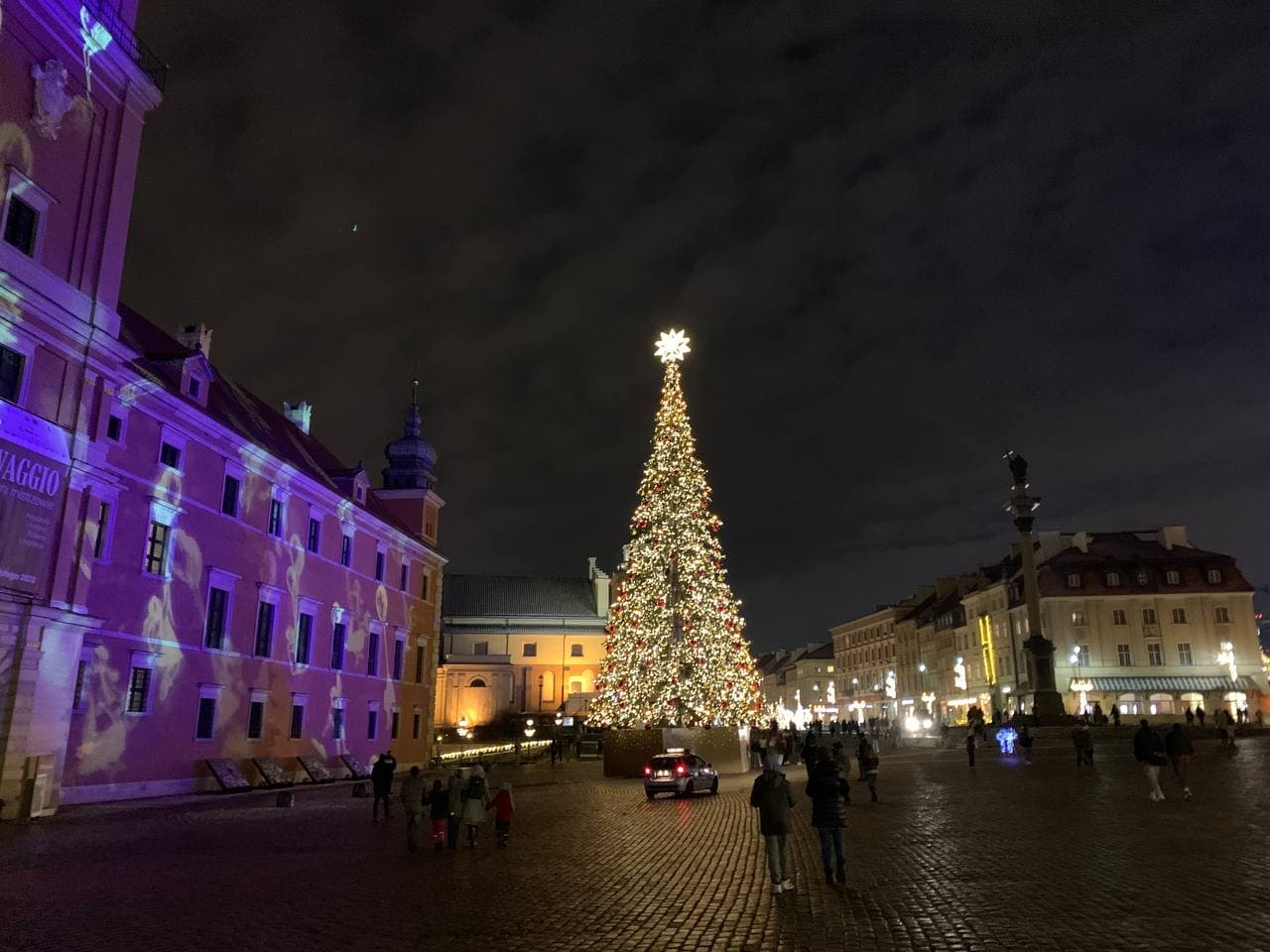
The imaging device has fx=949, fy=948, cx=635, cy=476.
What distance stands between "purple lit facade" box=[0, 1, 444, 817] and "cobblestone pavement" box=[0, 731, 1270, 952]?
4.49 metres

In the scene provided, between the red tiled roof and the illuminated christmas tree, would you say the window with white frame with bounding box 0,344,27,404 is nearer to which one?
the red tiled roof

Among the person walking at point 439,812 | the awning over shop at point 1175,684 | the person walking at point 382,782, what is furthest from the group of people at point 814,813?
the awning over shop at point 1175,684

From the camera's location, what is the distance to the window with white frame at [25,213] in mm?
22312

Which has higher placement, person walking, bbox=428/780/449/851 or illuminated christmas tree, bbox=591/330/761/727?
illuminated christmas tree, bbox=591/330/761/727

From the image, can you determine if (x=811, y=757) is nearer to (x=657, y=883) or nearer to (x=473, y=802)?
(x=473, y=802)

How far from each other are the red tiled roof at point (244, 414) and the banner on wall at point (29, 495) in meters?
4.85

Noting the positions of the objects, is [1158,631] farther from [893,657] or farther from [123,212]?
[123,212]

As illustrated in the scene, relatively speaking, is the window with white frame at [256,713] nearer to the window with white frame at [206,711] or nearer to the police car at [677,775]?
the window with white frame at [206,711]

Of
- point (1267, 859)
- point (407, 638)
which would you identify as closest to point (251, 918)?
point (1267, 859)

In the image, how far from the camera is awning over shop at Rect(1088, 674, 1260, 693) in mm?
68938

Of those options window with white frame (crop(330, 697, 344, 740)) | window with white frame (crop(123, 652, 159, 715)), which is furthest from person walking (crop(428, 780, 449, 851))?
window with white frame (crop(330, 697, 344, 740))

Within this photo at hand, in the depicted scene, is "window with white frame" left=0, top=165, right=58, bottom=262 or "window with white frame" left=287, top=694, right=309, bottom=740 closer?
"window with white frame" left=0, top=165, right=58, bottom=262

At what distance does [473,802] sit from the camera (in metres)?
16.2

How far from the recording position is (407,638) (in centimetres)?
5003
